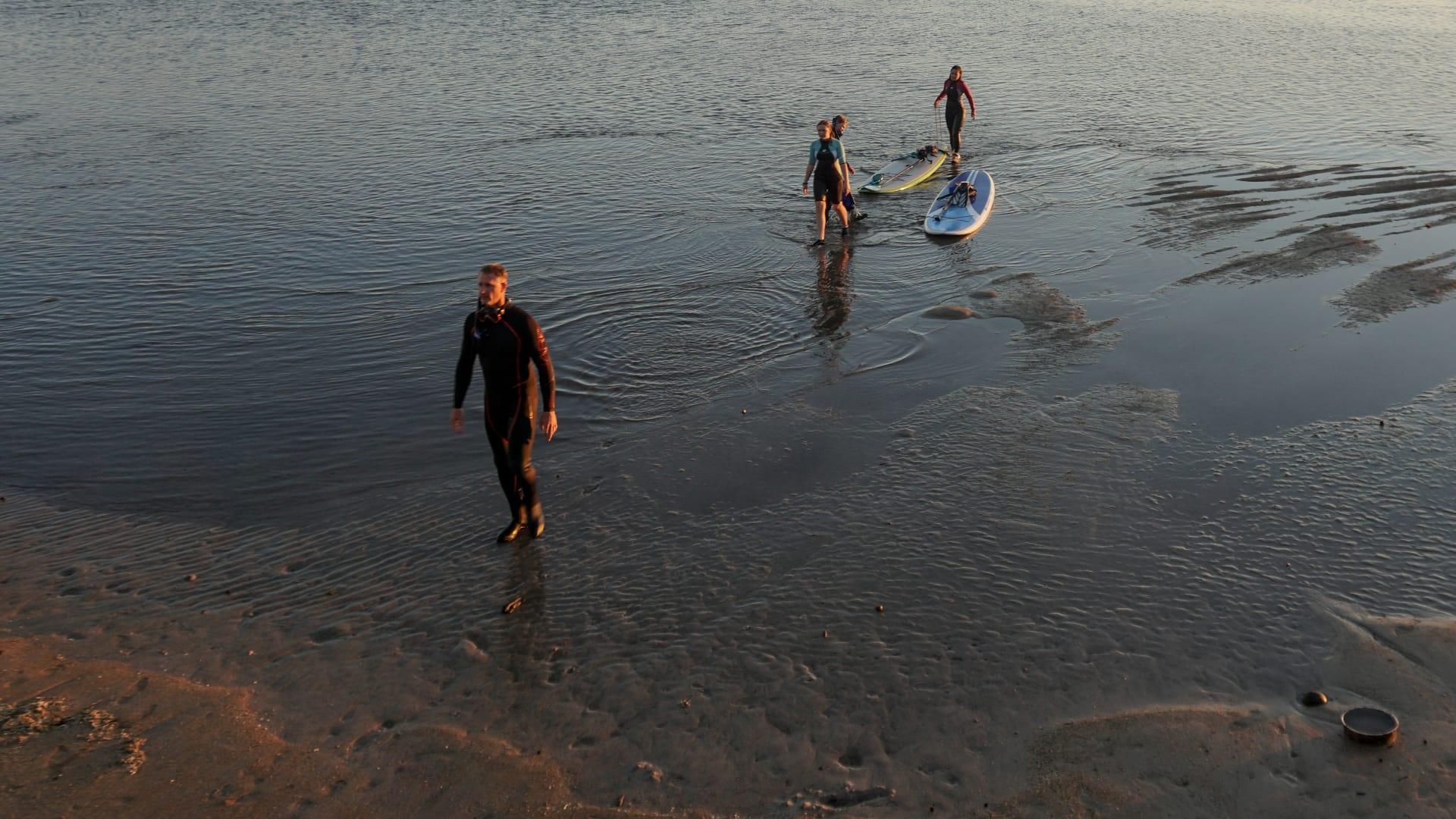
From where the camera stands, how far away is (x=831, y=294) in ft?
43.5

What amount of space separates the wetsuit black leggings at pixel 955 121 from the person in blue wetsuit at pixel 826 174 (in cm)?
581

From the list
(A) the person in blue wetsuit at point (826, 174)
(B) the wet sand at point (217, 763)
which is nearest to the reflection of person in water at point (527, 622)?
(B) the wet sand at point (217, 763)

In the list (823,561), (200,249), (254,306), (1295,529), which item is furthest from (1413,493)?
(200,249)

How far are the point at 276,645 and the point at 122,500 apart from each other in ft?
9.13

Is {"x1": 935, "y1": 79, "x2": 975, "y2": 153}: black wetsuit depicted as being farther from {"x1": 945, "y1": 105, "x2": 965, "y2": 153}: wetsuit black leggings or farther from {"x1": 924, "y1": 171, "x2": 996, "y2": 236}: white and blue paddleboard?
{"x1": 924, "y1": 171, "x2": 996, "y2": 236}: white and blue paddleboard

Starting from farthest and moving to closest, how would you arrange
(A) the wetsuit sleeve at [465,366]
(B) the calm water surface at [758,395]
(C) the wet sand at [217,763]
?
(A) the wetsuit sleeve at [465,366], (B) the calm water surface at [758,395], (C) the wet sand at [217,763]

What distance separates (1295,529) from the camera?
300 inches

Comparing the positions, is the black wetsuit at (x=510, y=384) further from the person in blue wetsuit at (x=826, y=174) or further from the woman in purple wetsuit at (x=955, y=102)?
the woman in purple wetsuit at (x=955, y=102)

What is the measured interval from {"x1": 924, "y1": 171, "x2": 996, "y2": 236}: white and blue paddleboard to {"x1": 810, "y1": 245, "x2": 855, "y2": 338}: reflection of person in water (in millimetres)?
1543

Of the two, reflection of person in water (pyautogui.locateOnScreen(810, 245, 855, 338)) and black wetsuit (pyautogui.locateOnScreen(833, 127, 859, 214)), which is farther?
black wetsuit (pyautogui.locateOnScreen(833, 127, 859, 214))

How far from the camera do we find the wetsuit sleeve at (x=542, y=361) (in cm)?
719

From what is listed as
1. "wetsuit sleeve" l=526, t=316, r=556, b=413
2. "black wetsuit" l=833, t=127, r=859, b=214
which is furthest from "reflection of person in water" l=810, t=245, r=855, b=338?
"wetsuit sleeve" l=526, t=316, r=556, b=413

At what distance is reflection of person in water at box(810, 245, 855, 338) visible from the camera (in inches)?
481

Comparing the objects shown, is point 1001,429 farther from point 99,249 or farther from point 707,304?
point 99,249
